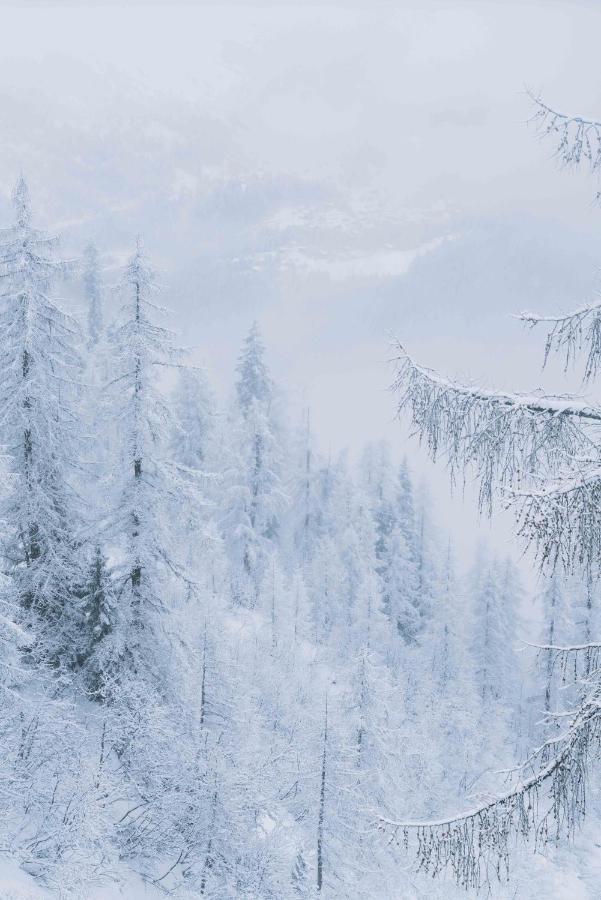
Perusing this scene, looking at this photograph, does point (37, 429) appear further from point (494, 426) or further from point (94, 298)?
point (94, 298)

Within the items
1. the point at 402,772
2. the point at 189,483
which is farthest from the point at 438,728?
the point at 189,483

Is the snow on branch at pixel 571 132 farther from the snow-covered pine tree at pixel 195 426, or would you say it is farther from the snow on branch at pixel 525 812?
the snow-covered pine tree at pixel 195 426

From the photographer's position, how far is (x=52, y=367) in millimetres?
16250

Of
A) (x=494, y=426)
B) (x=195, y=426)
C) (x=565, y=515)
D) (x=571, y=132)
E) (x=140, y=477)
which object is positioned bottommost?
(x=140, y=477)

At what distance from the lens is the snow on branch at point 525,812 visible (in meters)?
4.41

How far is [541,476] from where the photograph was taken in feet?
13.8

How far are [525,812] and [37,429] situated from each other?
45.6 ft

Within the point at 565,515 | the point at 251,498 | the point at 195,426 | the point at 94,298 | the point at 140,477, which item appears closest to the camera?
the point at 565,515

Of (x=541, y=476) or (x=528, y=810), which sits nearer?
(x=541, y=476)

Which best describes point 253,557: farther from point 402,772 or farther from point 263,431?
point 402,772

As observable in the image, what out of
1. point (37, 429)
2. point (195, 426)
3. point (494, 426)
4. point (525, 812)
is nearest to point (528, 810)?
point (525, 812)

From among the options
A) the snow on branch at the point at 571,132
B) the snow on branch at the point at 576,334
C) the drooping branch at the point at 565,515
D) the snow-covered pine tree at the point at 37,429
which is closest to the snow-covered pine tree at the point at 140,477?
the snow-covered pine tree at the point at 37,429

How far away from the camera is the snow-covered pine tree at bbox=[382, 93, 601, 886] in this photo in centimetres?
415

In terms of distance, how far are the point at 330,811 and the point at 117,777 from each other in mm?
7316
